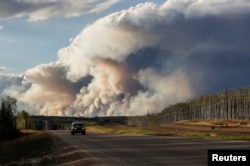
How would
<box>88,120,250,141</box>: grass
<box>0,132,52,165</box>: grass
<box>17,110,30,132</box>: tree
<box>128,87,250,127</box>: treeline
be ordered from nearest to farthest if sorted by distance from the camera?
<box>0,132,52,165</box>: grass → <box>88,120,250,141</box>: grass → <box>128,87,250,127</box>: treeline → <box>17,110,30,132</box>: tree

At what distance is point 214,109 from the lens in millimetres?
104062

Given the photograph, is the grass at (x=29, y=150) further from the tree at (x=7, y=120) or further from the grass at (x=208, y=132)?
the tree at (x=7, y=120)

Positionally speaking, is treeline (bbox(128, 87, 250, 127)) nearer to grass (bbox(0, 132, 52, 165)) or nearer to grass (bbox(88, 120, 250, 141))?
grass (bbox(88, 120, 250, 141))

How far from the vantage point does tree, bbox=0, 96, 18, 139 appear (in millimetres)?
121562

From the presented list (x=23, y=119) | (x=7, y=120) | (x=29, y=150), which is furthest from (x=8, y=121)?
(x=29, y=150)

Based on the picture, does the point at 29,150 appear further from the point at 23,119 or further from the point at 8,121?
the point at 23,119

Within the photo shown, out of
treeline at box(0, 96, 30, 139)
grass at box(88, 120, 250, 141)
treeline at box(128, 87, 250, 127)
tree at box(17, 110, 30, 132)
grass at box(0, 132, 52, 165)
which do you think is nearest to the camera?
grass at box(0, 132, 52, 165)

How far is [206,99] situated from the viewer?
113688 millimetres

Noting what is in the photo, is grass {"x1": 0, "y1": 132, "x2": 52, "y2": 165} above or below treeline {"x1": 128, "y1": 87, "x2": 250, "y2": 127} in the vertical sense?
below

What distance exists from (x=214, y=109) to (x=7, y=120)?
51.5 metres

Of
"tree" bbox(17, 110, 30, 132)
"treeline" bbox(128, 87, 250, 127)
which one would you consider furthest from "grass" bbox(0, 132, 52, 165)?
"tree" bbox(17, 110, 30, 132)

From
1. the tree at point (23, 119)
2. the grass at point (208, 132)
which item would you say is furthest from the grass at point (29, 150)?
the tree at point (23, 119)

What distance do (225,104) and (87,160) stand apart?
7049 cm

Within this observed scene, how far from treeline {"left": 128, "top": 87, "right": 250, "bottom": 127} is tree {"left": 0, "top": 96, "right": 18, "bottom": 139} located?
1564 inches
